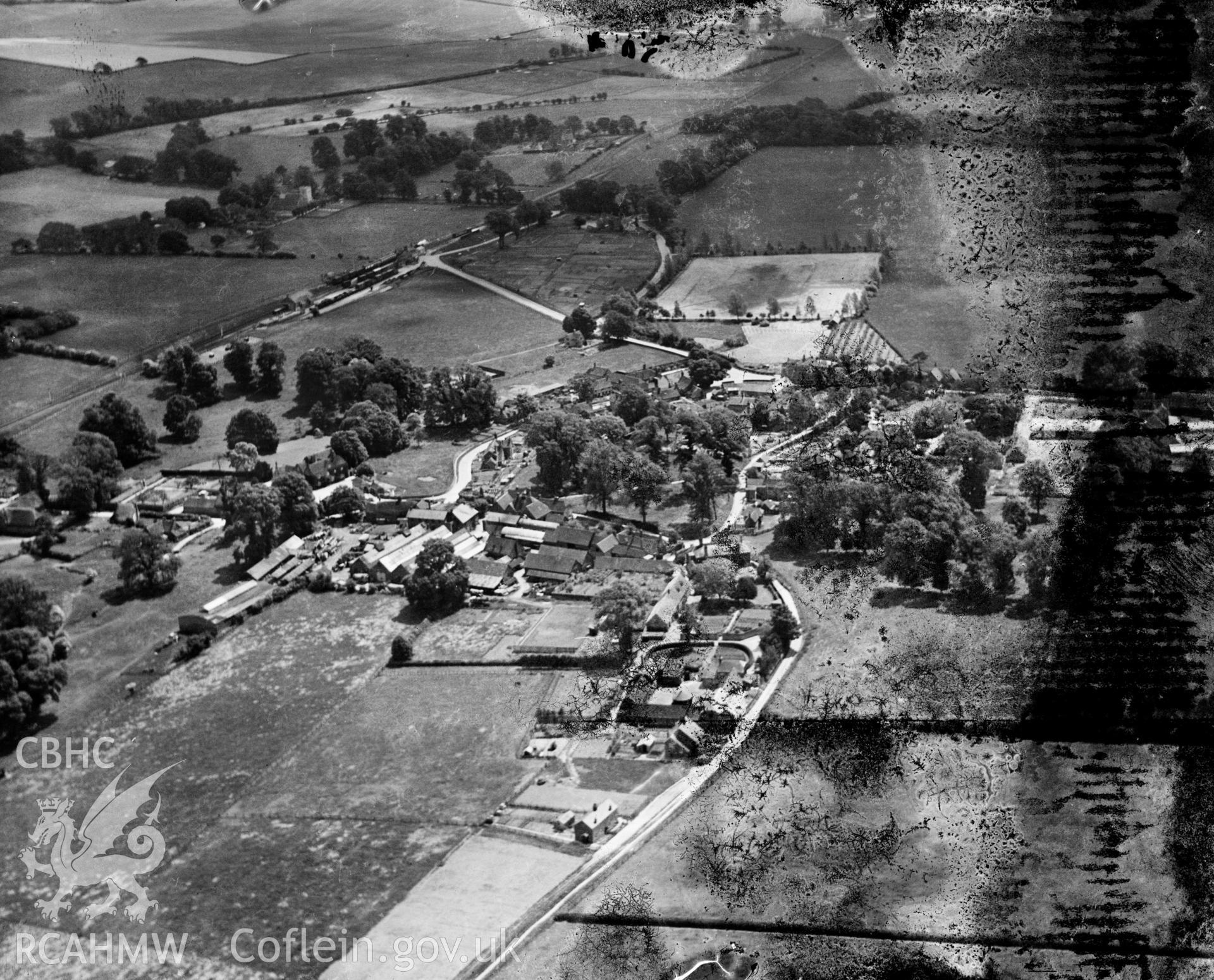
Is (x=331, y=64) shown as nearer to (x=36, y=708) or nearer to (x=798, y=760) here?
(x=36, y=708)

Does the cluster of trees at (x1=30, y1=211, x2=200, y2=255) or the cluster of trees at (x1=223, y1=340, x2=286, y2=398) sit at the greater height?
the cluster of trees at (x1=30, y1=211, x2=200, y2=255)

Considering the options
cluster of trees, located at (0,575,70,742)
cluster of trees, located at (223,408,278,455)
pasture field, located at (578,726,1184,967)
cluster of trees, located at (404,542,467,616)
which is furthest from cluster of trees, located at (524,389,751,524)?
pasture field, located at (578,726,1184,967)

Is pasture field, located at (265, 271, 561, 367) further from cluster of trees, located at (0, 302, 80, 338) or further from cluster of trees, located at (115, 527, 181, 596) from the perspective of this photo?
cluster of trees, located at (115, 527, 181, 596)

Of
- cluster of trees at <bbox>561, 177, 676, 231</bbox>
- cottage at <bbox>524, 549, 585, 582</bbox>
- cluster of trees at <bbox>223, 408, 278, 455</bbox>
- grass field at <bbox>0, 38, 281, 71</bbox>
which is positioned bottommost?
cottage at <bbox>524, 549, 585, 582</bbox>

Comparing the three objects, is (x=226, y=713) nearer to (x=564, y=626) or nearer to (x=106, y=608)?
(x=106, y=608)

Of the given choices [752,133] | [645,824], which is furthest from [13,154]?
[645,824]
